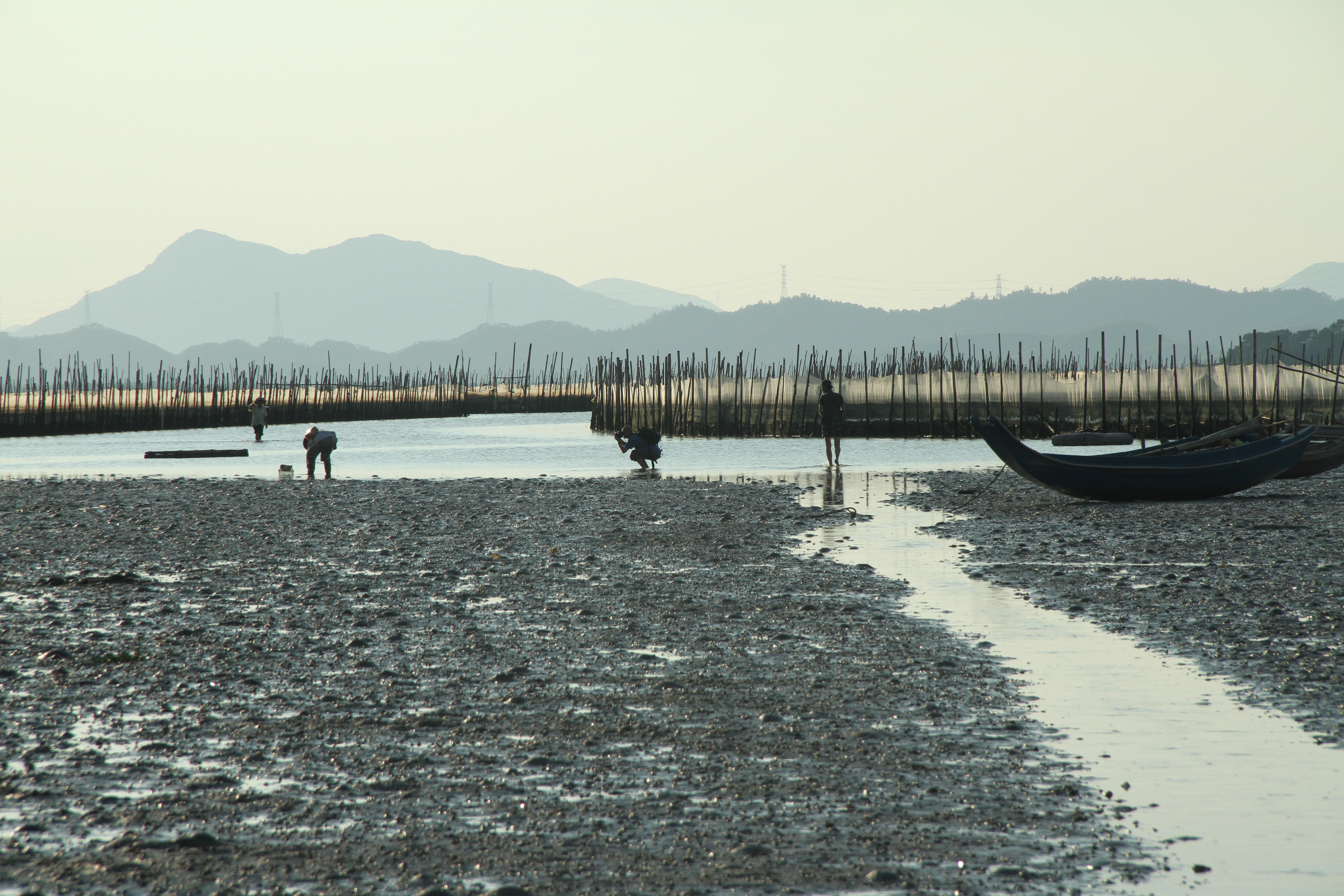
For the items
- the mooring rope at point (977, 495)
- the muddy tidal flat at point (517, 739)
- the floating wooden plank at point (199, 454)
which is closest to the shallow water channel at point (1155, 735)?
the muddy tidal flat at point (517, 739)

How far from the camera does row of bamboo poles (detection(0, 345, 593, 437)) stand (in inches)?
1635

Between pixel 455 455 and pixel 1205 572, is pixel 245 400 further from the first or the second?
pixel 1205 572

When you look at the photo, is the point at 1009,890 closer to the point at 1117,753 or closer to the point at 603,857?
the point at 603,857

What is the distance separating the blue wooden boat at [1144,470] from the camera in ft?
49.5

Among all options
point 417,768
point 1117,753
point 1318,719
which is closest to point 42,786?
point 417,768

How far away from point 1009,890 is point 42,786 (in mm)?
3443

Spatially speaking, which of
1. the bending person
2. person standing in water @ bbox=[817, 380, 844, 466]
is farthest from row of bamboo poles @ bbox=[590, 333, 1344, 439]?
the bending person

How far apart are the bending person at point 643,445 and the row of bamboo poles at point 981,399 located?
10.5m

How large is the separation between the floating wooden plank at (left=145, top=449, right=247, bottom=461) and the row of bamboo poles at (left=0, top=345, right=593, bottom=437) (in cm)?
1114

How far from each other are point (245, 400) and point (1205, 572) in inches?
1915

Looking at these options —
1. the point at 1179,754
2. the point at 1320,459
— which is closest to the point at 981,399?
the point at 1320,459

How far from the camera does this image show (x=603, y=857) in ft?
12.4

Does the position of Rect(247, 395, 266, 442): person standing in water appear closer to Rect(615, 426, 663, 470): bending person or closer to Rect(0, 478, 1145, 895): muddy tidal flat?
Rect(615, 426, 663, 470): bending person

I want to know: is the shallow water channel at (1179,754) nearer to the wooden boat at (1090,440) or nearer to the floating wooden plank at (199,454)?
the wooden boat at (1090,440)
